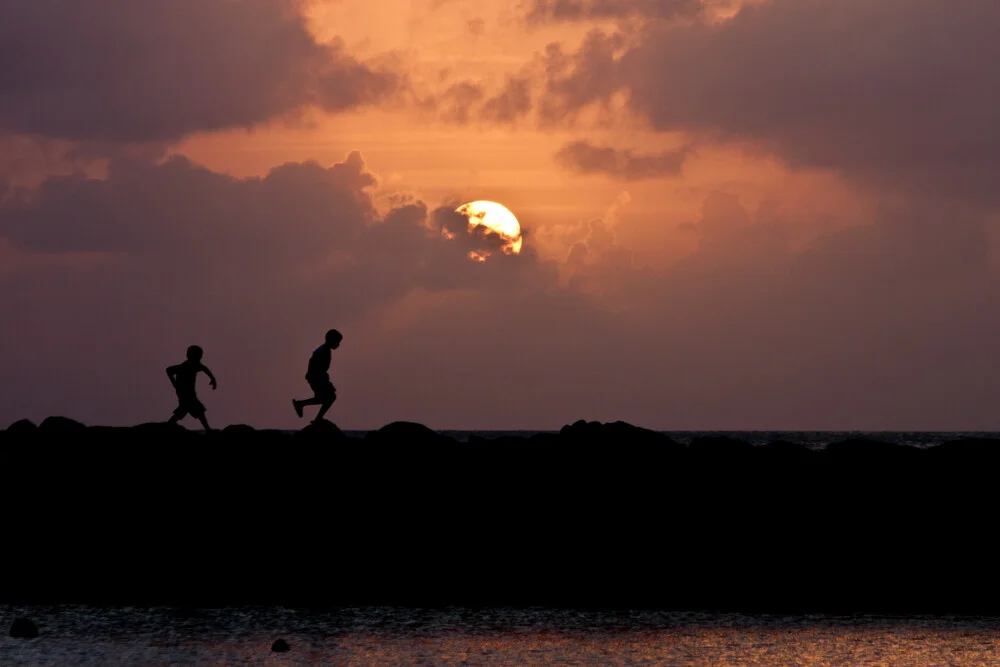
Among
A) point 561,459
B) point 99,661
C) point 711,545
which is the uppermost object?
point 561,459

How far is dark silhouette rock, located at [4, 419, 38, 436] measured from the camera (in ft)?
58.2

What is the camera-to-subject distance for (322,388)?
58.5 feet

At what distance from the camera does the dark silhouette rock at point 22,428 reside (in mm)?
17750

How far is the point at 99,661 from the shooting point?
1144 cm

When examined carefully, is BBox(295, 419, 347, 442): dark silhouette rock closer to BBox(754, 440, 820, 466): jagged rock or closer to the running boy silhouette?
the running boy silhouette

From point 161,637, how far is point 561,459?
6.23 meters

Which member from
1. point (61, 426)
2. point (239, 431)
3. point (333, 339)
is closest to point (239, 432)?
point (239, 431)

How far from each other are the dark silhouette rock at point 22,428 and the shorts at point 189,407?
210 centimetres

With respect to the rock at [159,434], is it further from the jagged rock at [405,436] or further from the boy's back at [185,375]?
the jagged rock at [405,436]

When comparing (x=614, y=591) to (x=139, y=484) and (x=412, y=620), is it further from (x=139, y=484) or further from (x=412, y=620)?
(x=139, y=484)

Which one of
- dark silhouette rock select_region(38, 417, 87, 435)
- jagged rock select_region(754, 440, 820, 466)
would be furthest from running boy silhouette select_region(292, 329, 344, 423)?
jagged rock select_region(754, 440, 820, 466)

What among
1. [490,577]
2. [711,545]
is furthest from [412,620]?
[711,545]

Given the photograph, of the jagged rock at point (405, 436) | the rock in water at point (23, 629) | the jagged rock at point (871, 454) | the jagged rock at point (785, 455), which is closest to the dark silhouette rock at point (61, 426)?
the jagged rock at point (405, 436)

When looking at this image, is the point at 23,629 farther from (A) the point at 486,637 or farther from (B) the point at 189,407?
(B) the point at 189,407
